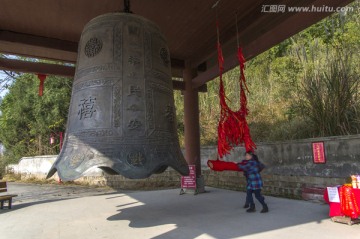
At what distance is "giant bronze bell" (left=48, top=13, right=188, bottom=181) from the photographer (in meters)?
3.17

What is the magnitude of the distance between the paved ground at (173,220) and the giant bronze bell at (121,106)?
5.20ft

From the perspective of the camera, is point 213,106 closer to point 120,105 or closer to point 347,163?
point 347,163

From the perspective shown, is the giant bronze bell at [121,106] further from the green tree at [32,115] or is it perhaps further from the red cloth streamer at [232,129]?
the green tree at [32,115]

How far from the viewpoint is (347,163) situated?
19.1 ft

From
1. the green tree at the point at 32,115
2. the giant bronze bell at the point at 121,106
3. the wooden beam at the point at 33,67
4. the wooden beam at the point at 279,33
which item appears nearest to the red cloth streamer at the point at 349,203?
the wooden beam at the point at 279,33

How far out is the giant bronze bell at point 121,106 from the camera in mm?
3170

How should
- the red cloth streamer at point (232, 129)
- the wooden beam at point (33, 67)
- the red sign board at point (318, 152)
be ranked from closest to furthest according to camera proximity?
the red cloth streamer at point (232, 129), the red sign board at point (318, 152), the wooden beam at point (33, 67)

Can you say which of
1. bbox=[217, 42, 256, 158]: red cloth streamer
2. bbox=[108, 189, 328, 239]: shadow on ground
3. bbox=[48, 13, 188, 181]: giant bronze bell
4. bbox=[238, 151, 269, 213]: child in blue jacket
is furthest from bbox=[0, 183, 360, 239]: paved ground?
bbox=[48, 13, 188, 181]: giant bronze bell

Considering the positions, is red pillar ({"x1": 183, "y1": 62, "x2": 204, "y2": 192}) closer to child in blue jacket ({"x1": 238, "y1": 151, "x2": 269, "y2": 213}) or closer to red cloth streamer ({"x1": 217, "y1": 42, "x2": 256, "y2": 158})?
child in blue jacket ({"x1": 238, "y1": 151, "x2": 269, "y2": 213})

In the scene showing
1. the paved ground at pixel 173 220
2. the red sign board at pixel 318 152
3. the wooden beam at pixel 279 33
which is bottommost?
the paved ground at pixel 173 220

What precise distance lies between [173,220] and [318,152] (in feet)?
10.8

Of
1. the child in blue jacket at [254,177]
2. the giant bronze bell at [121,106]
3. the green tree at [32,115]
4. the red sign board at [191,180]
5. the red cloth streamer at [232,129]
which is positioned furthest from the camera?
the green tree at [32,115]

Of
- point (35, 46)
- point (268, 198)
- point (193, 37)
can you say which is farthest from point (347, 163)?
point (35, 46)

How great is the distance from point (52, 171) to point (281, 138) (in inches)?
249
